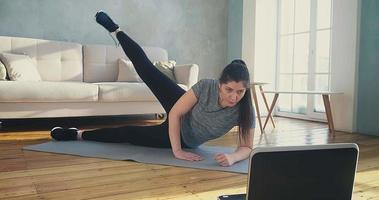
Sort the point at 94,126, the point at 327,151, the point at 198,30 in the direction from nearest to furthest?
the point at 327,151, the point at 94,126, the point at 198,30

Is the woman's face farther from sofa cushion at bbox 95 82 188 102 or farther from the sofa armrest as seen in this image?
the sofa armrest

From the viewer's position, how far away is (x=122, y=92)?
3119mm

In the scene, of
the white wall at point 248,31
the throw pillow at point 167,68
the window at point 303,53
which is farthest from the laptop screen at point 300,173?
the white wall at point 248,31

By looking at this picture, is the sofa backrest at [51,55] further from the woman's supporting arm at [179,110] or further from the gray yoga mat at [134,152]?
the woman's supporting arm at [179,110]

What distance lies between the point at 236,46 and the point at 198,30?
564 mm

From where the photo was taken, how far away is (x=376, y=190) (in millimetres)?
1509

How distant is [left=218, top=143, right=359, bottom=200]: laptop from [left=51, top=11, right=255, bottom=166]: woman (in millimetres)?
901

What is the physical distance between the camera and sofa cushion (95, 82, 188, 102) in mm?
3051

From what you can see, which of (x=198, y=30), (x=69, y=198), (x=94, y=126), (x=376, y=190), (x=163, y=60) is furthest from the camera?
(x=198, y=30)

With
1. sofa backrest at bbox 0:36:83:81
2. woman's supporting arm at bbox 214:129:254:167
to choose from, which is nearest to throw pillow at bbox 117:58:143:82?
sofa backrest at bbox 0:36:83:81

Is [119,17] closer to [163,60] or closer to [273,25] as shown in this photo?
[163,60]

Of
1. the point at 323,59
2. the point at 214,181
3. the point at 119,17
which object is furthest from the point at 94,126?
the point at 323,59

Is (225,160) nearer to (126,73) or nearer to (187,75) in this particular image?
(187,75)

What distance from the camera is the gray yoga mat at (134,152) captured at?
1.84 meters
